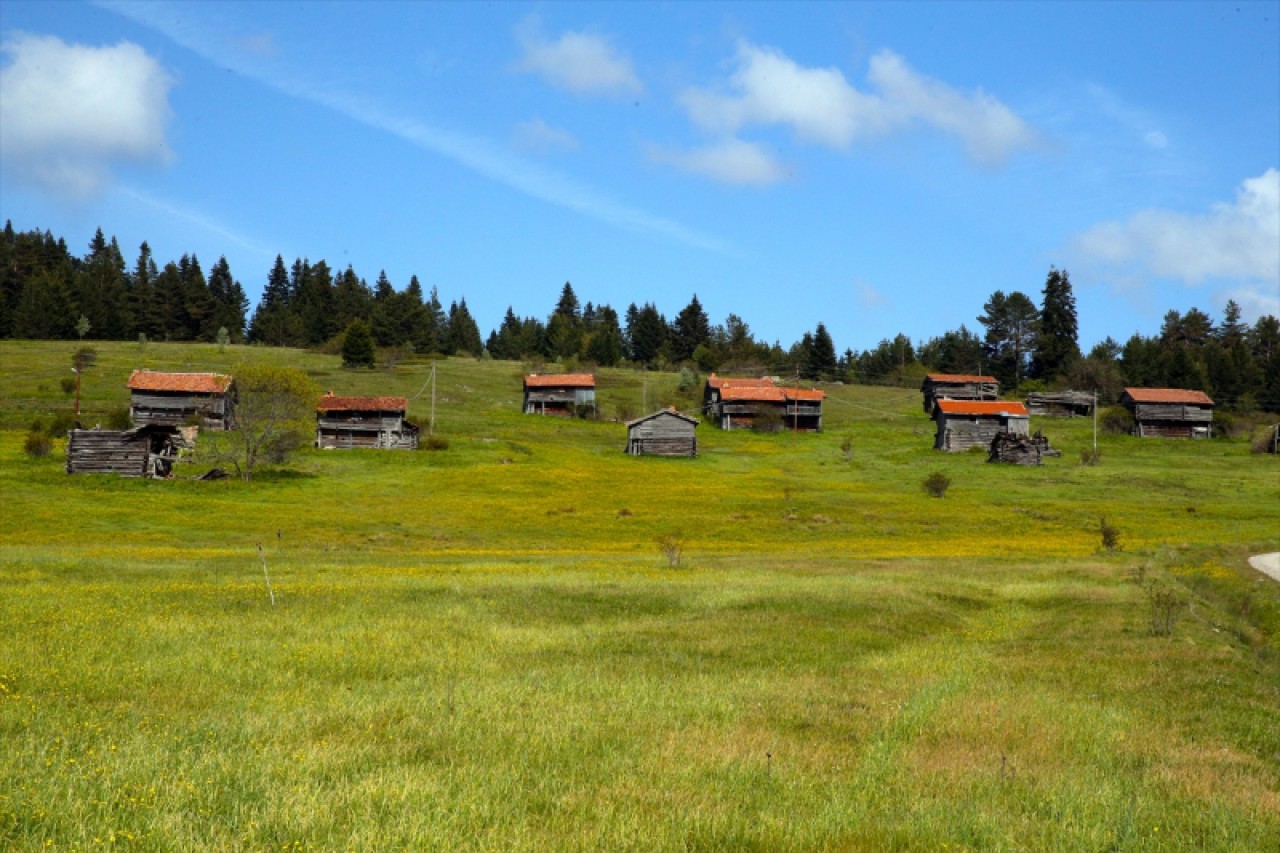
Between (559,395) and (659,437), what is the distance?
1119 inches

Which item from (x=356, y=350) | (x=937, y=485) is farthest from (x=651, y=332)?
(x=937, y=485)

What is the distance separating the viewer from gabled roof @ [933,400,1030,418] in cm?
10144

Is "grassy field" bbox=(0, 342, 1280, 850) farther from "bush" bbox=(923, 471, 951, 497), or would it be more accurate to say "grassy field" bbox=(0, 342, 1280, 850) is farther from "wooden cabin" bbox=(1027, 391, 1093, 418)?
"wooden cabin" bbox=(1027, 391, 1093, 418)

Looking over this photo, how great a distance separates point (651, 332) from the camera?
19388 centimetres

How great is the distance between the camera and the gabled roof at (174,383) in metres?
96.1

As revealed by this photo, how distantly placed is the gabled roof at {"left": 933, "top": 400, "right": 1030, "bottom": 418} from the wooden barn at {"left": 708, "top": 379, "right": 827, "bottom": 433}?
17373 mm

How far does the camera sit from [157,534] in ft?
159

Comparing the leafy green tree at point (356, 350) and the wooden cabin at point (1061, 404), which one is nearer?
the wooden cabin at point (1061, 404)

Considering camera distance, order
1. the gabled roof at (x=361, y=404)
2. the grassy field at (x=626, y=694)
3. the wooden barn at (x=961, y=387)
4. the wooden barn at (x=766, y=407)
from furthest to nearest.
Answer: the wooden barn at (x=961, y=387) → the wooden barn at (x=766, y=407) → the gabled roof at (x=361, y=404) → the grassy field at (x=626, y=694)

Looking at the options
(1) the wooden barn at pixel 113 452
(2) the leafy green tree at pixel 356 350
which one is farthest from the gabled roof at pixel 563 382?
(1) the wooden barn at pixel 113 452

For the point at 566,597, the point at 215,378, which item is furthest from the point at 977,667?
the point at 215,378

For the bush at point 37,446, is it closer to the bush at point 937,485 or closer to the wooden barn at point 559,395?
the wooden barn at point 559,395

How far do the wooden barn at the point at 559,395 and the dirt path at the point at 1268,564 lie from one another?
8526cm

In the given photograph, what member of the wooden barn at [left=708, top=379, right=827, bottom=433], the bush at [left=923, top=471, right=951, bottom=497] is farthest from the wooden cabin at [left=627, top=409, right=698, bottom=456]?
the bush at [left=923, top=471, right=951, bottom=497]
